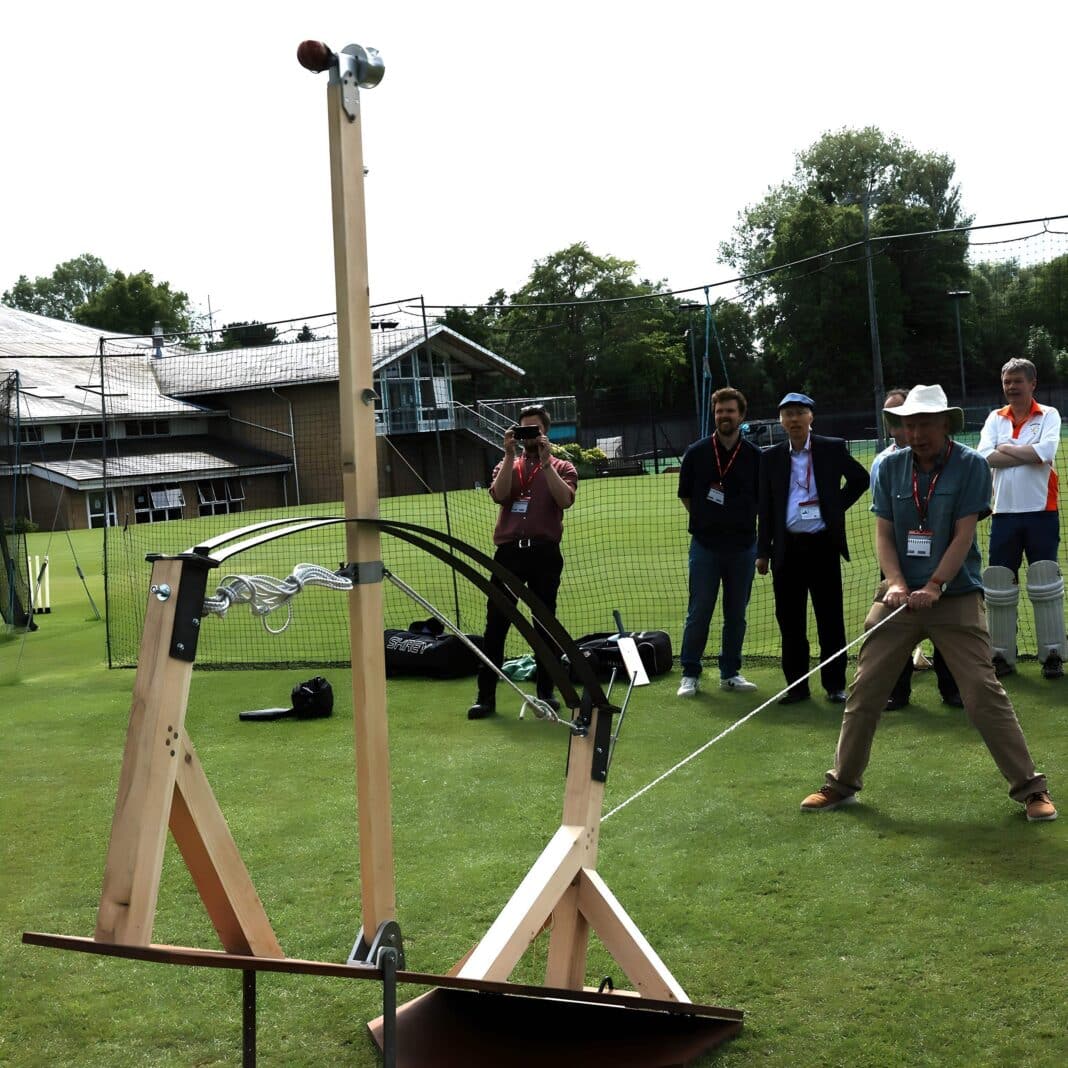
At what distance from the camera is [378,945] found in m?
3.00

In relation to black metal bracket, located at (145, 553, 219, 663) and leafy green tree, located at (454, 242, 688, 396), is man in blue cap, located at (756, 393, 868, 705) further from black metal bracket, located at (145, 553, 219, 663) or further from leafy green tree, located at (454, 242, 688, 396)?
black metal bracket, located at (145, 553, 219, 663)

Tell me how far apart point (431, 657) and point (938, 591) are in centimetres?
504

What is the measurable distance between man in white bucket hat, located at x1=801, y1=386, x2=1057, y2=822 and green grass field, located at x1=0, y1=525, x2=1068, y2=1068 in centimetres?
36

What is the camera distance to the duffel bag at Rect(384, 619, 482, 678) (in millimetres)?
9625

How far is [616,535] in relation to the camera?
21672mm

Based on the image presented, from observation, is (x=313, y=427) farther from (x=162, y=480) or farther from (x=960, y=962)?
(x=960, y=962)

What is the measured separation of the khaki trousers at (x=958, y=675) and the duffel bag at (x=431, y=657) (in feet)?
14.3

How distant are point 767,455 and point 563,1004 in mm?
5111

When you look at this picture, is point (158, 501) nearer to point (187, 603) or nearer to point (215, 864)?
point (215, 864)

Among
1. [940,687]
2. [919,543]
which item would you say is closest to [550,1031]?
[919,543]

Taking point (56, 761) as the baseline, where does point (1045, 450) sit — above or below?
above

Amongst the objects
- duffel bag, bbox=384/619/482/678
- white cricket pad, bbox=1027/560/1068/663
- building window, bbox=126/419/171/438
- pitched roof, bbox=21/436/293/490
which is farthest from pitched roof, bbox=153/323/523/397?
white cricket pad, bbox=1027/560/1068/663

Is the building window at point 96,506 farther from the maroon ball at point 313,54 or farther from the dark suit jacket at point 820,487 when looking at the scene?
the maroon ball at point 313,54

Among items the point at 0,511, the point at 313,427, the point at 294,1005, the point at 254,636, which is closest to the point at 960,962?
the point at 294,1005
